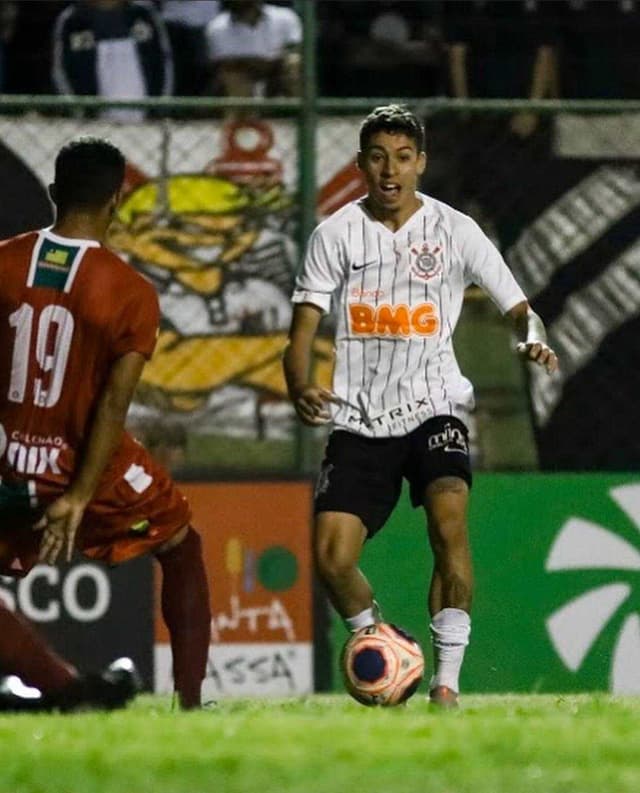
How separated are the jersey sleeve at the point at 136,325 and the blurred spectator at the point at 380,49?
5.40 m

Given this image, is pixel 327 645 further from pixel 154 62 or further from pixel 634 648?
pixel 154 62

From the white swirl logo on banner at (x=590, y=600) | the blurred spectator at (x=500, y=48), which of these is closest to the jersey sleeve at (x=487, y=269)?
the white swirl logo on banner at (x=590, y=600)

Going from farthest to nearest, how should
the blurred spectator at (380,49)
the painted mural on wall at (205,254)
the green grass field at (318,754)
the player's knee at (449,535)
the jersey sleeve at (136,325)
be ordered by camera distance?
the blurred spectator at (380,49) < the painted mural on wall at (205,254) < the player's knee at (449,535) < the jersey sleeve at (136,325) < the green grass field at (318,754)

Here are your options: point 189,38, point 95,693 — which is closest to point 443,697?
point 95,693

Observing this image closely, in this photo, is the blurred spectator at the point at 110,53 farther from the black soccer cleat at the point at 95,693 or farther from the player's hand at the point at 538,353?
the black soccer cleat at the point at 95,693

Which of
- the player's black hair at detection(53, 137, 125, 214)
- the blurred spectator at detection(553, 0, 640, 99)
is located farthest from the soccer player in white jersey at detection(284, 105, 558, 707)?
the blurred spectator at detection(553, 0, 640, 99)

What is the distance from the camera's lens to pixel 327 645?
10977mm

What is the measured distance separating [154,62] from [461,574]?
4.76m

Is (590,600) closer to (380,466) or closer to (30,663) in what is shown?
(380,466)

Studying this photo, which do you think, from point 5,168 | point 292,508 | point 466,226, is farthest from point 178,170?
point 466,226

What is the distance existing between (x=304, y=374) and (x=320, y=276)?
41 cm

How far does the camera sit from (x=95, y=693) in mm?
7391

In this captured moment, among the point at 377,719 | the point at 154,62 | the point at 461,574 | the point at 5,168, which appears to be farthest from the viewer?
the point at 154,62

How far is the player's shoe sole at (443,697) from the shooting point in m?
8.06
